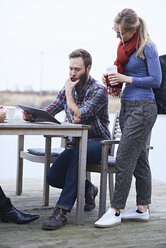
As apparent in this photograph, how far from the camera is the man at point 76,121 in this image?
2365 mm

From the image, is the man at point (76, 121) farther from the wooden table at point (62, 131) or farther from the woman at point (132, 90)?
the woman at point (132, 90)

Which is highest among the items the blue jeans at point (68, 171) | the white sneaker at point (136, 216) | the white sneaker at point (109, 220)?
the blue jeans at point (68, 171)

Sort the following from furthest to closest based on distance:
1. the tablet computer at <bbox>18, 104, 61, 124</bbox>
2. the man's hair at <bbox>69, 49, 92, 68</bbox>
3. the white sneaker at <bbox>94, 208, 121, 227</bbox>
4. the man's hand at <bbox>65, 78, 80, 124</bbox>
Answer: the man's hair at <bbox>69, 49, 92, 68</bbox> < the man's hand at <bbox>65, 78, 80, 124</bbox> < the white sneaker at <bbox>94, 208, 121, 227</bbox> < the tablet computer at <bbox>18, 104, 61, 124</bbox>

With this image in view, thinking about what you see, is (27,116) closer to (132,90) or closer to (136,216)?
(132,90)

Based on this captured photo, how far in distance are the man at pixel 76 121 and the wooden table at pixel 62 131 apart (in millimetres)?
41

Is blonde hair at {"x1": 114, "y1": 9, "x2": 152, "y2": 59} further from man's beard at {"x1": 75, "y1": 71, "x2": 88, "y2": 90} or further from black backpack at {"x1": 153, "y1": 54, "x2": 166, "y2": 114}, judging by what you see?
man's beard at {"x1": 75, "y1": 71, "x2": 88, "y2": 90}

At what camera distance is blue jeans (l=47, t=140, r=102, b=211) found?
2359 mm

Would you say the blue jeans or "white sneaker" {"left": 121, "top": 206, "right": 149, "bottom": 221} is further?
"white sneaker" {"left": 121, "top": 206, "right": 149, "bottom": 221}

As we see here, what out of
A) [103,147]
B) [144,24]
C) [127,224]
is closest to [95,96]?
[103,147]

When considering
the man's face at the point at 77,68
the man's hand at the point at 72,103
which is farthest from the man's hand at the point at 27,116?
the man's face at the point at 77,68

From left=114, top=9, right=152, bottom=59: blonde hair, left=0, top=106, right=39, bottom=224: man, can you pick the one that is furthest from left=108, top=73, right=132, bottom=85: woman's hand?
left=0, top=106, right=39, bottom=224: man

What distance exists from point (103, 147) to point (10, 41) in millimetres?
3369

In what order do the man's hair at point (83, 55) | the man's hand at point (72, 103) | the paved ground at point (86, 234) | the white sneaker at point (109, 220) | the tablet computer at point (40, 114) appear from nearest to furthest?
the paved ground at point (86, 234) < the tablet computer at point (40, 114) < the white sneaker at point (109, 220) < the man's hand at point (72, 103) < the man's hair at point (83, 55)

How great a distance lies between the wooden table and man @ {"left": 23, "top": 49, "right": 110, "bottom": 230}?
41mm
